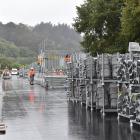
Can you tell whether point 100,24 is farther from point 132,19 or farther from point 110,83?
point 110,83

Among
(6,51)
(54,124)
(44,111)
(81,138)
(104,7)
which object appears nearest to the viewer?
(81,138)

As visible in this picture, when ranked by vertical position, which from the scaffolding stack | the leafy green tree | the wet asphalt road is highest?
the leafy green tree

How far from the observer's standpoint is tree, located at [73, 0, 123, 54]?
117 feet

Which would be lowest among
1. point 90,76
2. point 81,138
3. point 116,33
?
point 81,138

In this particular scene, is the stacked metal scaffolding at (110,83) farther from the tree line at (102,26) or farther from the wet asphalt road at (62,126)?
the tree line at (102,26)

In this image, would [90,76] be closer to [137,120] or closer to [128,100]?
[128,100]

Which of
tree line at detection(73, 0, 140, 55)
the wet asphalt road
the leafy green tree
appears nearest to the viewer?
the wet asphalt road

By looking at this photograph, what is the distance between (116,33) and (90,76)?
14.8 meters

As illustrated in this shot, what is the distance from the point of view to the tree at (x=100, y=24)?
3562 cm

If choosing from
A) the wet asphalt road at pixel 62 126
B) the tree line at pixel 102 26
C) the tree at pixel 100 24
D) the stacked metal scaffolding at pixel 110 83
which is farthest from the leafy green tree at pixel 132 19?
the wet asphalt road at pixel 62 126

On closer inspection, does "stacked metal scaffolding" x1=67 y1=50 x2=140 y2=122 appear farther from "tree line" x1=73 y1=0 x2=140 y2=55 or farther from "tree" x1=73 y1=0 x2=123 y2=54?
"tree" x1=73 y1=0 x2=123 y2=54

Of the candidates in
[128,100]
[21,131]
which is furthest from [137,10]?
[21,131]

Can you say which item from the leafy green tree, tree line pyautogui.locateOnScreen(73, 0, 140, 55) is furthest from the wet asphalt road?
tree line pyautogui.locateOnScreen(73, 0, 140, 55)

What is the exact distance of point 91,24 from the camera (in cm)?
3756
